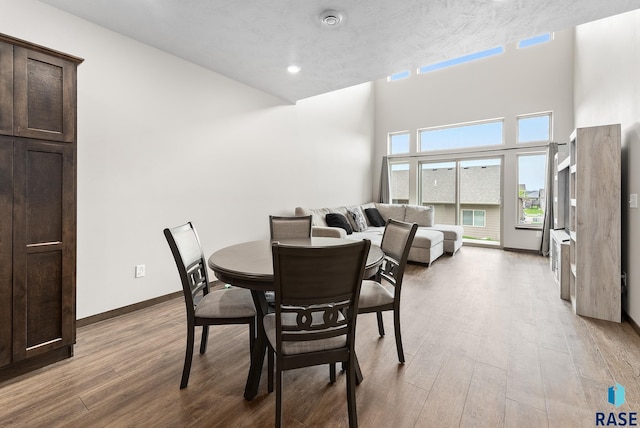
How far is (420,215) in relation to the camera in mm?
5859

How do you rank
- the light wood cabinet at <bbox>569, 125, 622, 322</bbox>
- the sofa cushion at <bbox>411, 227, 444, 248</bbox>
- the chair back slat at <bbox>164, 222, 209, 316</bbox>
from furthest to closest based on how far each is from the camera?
1. the sofa cushion at <bbox>411, 227, 444, 248</bbox>
2. the light wood cabinet at <bbox>569, 125, 622, 322</bbox>
3. the chair back slat at <bbox>164, 222, 209, 316</bbox>

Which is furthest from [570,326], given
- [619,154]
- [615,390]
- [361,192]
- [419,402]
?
[361,192]

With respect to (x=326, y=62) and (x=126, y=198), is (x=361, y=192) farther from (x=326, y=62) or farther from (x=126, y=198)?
(x=126, y=198)

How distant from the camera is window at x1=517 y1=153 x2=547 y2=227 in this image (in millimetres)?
5504

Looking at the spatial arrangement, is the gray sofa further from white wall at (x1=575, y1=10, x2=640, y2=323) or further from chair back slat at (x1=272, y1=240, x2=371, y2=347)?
chair back slat at (x1=272, y1=240, x2=371, y2=347)

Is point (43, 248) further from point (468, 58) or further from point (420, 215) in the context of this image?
point (468, 58)

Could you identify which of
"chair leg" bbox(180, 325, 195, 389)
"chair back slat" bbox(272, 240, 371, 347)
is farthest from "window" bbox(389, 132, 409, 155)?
"chair leg" bbox(180, 325, 195, 389)

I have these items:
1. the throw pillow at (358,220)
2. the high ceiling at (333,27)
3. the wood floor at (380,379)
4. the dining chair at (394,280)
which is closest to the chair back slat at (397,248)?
the dining chair at (394,280)

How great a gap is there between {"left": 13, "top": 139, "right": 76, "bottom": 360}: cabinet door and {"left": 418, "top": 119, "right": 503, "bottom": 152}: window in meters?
6.43

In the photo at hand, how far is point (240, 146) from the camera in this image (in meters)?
3.74

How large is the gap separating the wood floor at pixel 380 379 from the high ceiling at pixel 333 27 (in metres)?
2.53

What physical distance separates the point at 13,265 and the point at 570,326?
4068mm

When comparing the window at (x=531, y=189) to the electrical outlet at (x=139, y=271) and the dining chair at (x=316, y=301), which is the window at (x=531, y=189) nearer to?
the dining chair at (x=316, y=301)

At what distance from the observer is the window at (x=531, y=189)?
18.1 feet
